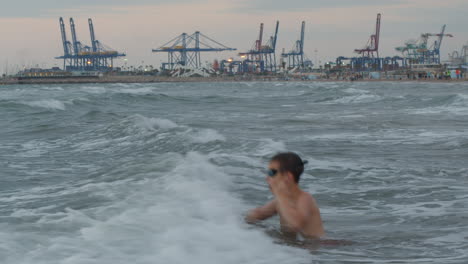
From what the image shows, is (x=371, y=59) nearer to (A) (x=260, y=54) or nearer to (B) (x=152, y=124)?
(A) (x=260, y=54)

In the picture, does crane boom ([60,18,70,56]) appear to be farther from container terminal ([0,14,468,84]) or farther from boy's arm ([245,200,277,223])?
boy's arm ([245,200,277,223])

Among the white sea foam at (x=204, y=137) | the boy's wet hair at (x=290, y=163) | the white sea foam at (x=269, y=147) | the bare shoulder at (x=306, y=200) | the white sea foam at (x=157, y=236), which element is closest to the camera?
the boy's wet hair at (x=290, y=163)

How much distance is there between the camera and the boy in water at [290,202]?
3.35 meters

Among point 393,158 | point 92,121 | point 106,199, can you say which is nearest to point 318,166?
point 393,158

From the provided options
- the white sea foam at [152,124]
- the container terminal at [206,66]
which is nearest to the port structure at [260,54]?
the container terminal at [206,66]

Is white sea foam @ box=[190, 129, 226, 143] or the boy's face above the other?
the boy's face

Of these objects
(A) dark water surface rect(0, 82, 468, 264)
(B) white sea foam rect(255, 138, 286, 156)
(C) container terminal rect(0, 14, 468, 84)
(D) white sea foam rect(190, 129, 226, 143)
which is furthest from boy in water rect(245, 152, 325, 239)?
(C) container terminal rect(0, 14, 468, 84)

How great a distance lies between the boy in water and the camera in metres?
3.35

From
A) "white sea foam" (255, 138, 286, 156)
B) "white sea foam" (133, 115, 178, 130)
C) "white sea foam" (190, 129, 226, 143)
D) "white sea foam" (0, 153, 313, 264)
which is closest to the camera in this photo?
"white sea foam" (0, 153, 313, 264)

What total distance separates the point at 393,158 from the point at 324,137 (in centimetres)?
344

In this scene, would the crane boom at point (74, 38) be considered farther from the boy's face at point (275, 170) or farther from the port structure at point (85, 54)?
the boy's face at point (275, 170)

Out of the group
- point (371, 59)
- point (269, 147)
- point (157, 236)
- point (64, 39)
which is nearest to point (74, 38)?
point (64, 39)

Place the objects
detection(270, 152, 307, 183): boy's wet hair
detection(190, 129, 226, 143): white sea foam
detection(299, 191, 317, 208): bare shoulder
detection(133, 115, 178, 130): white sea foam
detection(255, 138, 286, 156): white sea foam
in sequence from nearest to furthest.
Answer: detection(270, 152, 307, 183): boy's wet hair, detection(299, 191, 317, 208): bare shoulder, detection(255, 138, 286, 156): white sea foam, detection(190, 129, 226, 143): white sea foam, detection(133, 115, 178, 130): white sea foam

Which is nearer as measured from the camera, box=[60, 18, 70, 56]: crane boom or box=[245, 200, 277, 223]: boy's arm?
box=[245, 200, 277, 223]: boy's arm
